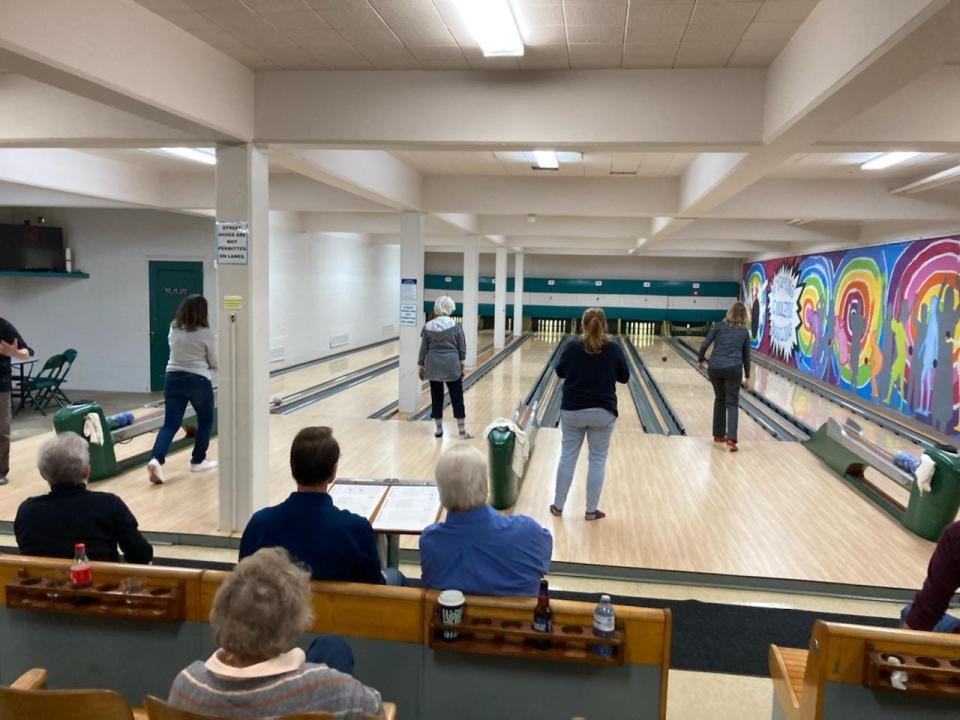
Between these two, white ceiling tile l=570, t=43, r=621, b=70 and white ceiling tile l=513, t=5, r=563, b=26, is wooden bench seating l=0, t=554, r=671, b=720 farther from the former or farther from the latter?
white ceiling tile l=570, t=43, r=621, b=70

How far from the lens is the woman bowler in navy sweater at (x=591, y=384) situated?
176 inches

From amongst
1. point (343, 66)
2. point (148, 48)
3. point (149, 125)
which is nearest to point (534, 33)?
point (343, 66)

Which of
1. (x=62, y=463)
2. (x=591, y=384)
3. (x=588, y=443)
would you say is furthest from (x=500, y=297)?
(x=62, y=463)

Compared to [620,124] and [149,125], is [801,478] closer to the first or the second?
[620,124]

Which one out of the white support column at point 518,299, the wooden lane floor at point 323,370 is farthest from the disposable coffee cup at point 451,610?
the white support column at point 518,299

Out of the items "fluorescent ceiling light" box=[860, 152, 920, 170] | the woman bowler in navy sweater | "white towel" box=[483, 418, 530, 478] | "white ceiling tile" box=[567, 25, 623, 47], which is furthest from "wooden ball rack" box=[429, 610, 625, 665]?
"fluorescent ceiling light" box=[860, 152, 920, 170]

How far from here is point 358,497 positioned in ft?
10.3

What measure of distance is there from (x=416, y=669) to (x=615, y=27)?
2928mm

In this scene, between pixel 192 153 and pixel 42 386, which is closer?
pixel 192 153

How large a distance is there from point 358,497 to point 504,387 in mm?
8335

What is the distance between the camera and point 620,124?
13.4 feet

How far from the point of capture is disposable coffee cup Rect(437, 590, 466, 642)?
6.84ft

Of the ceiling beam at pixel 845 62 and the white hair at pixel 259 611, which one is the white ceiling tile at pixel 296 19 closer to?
the ceiling beam at pixel 845 62

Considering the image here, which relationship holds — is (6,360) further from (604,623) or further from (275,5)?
(604,623)
